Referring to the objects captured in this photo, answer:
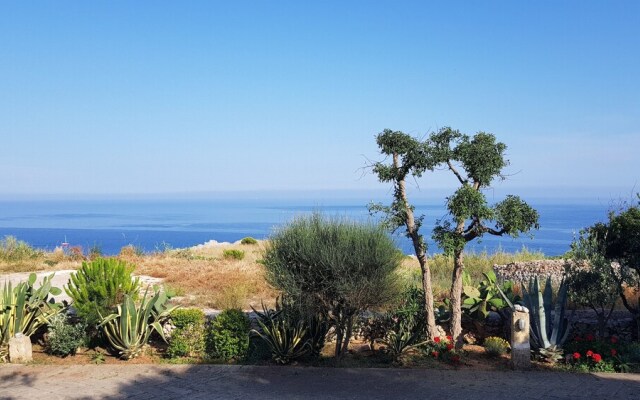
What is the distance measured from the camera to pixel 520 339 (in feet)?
25.8

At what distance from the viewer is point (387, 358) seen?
826 centimetres

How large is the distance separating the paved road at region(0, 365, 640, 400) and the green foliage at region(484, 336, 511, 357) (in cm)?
87

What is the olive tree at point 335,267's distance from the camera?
7582 millimetres

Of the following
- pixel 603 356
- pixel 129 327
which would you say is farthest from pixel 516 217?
pixel 129 327

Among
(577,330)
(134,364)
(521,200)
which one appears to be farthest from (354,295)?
(577,330)

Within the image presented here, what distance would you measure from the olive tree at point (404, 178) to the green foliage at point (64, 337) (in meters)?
5.03

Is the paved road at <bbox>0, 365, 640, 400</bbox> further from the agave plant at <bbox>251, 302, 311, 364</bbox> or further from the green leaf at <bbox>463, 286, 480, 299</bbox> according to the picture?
the green leaf at <bbox>463, 286, 480, 299</bbox>

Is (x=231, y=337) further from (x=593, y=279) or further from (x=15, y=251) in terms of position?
(x=15, y=251)

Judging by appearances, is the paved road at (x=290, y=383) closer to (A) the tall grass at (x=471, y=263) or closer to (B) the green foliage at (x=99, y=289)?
(B) the green foliage at (x=99, y=289)

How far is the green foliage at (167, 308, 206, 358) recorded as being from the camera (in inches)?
332

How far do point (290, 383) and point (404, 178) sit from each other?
3.46 meters

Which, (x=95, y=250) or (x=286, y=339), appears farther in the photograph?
(x=95, y=250)

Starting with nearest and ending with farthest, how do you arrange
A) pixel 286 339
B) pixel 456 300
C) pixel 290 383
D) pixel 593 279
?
pixel 290 383
pixel 286 339
pixel 593 279
pixel 456 300

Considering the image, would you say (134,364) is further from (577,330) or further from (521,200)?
(577,330)
